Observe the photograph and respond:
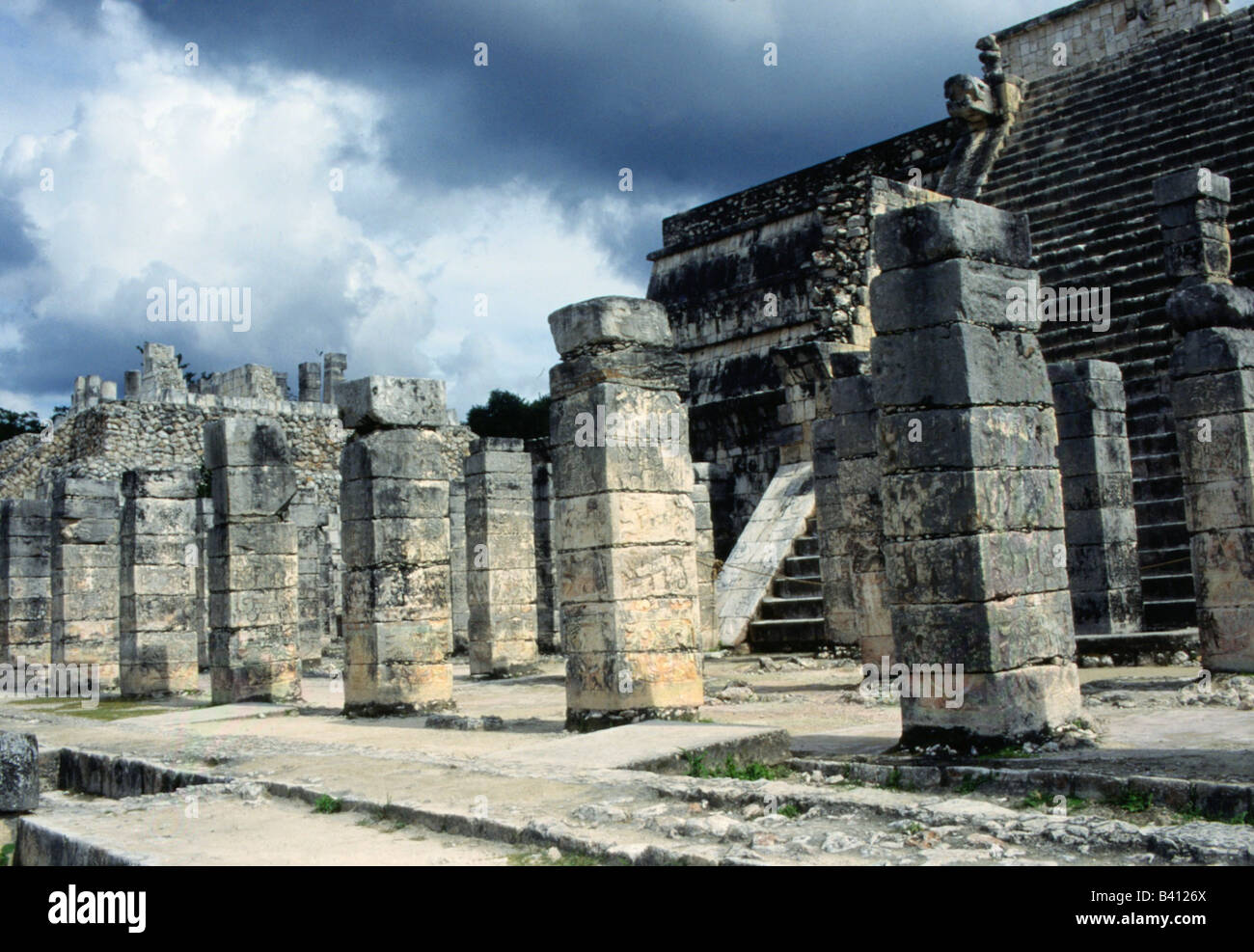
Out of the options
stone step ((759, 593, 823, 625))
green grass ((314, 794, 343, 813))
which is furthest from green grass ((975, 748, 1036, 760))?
stone step ((759, 593, 823, 625))

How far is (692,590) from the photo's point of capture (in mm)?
9820

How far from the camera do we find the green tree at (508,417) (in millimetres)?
55312

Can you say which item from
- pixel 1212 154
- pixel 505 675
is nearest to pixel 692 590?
pixel 505 675

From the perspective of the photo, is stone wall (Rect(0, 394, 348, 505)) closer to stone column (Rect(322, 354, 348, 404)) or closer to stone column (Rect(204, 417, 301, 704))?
stone column (Rect(322, 354, 348, 404))

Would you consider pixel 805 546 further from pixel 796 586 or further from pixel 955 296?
pixel 955 296

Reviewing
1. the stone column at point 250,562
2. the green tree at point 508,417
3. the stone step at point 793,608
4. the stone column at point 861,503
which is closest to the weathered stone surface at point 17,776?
the stone column at point 250,562

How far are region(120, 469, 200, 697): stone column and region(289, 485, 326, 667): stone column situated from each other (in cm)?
591

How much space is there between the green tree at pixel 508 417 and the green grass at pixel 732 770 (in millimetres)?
47539

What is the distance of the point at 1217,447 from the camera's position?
35.2 ft

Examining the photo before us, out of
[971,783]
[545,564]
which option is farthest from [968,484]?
[545,564]

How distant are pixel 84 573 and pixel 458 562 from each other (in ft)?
20.9

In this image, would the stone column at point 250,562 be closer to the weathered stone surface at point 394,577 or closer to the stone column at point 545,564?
the weathered stone surface at point 394,577
